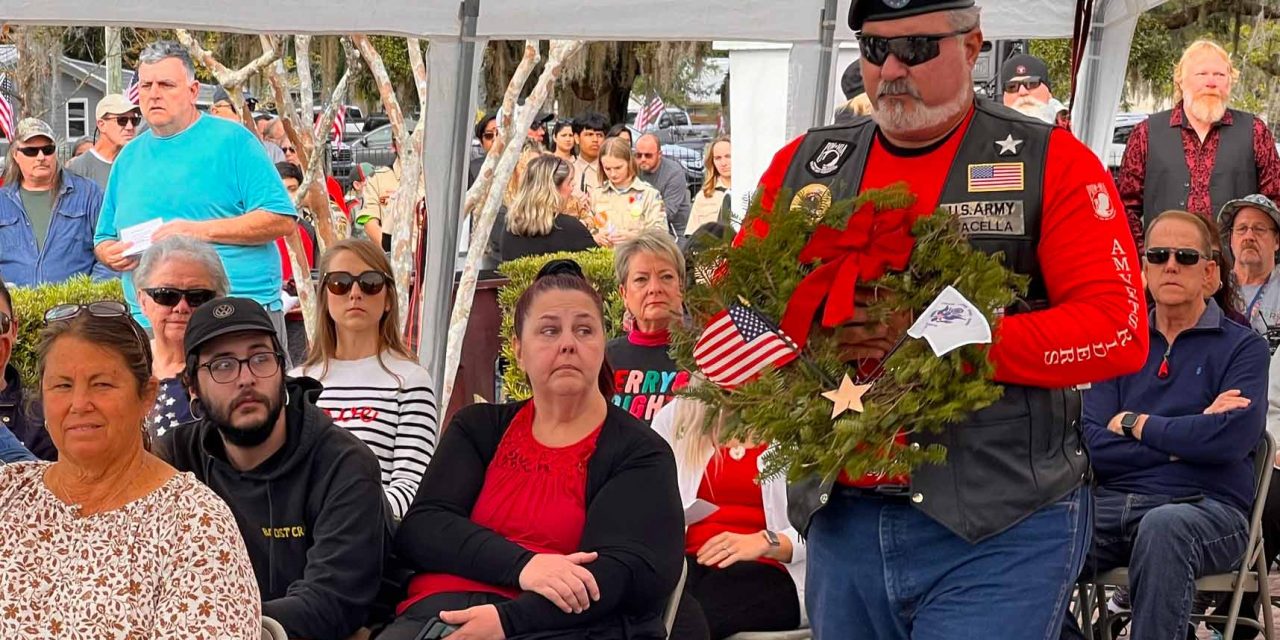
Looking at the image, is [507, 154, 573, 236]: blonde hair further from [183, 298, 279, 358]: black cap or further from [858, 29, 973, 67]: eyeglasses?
[858, 29, 973, 67]: eyeglasses

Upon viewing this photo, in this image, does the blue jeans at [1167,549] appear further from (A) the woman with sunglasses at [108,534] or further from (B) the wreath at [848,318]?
(A) the woman with sunglasses at [108,534]

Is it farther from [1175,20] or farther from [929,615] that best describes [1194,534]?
[1175,20]

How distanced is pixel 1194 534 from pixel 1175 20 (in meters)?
25.2

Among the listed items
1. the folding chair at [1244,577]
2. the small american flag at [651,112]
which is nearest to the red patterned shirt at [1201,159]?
the folding chair at [1244,577]

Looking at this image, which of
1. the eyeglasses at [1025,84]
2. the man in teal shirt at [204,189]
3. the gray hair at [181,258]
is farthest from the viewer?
the eyeglasses at [1025,84]

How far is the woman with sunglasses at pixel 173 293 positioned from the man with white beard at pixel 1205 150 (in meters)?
4.83

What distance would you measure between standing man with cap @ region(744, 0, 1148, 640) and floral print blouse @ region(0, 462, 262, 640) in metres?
1.13

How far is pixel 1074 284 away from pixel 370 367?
2990 millimetres

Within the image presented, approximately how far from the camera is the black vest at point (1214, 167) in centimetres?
834

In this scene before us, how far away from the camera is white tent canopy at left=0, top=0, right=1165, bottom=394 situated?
645cm

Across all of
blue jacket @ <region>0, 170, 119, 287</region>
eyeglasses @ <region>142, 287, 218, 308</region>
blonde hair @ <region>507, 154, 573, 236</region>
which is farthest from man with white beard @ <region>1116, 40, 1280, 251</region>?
blue jacket @ <region>0, 170, 119, 287</region>

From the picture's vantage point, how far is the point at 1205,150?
329 inches

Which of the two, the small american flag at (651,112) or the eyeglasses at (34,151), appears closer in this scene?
the eyeglasses at (34,151)

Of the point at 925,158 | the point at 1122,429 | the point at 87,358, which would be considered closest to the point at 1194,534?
the point at 1122,429
